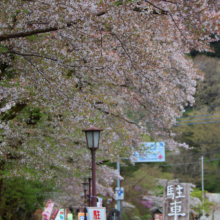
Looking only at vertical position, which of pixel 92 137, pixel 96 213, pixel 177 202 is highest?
pixel 92 137

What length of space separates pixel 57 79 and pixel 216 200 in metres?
33.7

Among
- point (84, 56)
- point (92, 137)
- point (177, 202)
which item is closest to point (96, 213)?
point (92, 137)

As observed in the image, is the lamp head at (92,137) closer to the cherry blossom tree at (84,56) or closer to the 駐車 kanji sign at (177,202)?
the cherry blossom tree at (84,56)

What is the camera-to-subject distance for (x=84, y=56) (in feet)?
23.3

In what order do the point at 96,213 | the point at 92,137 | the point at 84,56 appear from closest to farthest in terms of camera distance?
the point at 96,213 < the point at 84,56 < the point at 92,137

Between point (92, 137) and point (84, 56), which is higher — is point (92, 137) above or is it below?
below

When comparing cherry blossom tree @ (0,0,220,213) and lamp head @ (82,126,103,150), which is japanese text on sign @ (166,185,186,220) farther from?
cherry blossom tree @ (0,0,220,213)

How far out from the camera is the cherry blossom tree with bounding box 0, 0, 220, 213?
6004mm

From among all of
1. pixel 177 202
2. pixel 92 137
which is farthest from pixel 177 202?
pixel 92 137

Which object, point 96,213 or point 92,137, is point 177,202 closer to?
point 96,213

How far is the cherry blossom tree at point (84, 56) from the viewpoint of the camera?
236 inches

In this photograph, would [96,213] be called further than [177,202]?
No

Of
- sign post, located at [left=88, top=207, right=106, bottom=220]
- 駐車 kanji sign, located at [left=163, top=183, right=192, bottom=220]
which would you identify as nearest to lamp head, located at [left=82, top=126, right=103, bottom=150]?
sign post, located at [left=88, top=207, right=106, bottom=220]

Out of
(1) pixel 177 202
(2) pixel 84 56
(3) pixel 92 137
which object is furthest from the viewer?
(3) pixel 92 137
